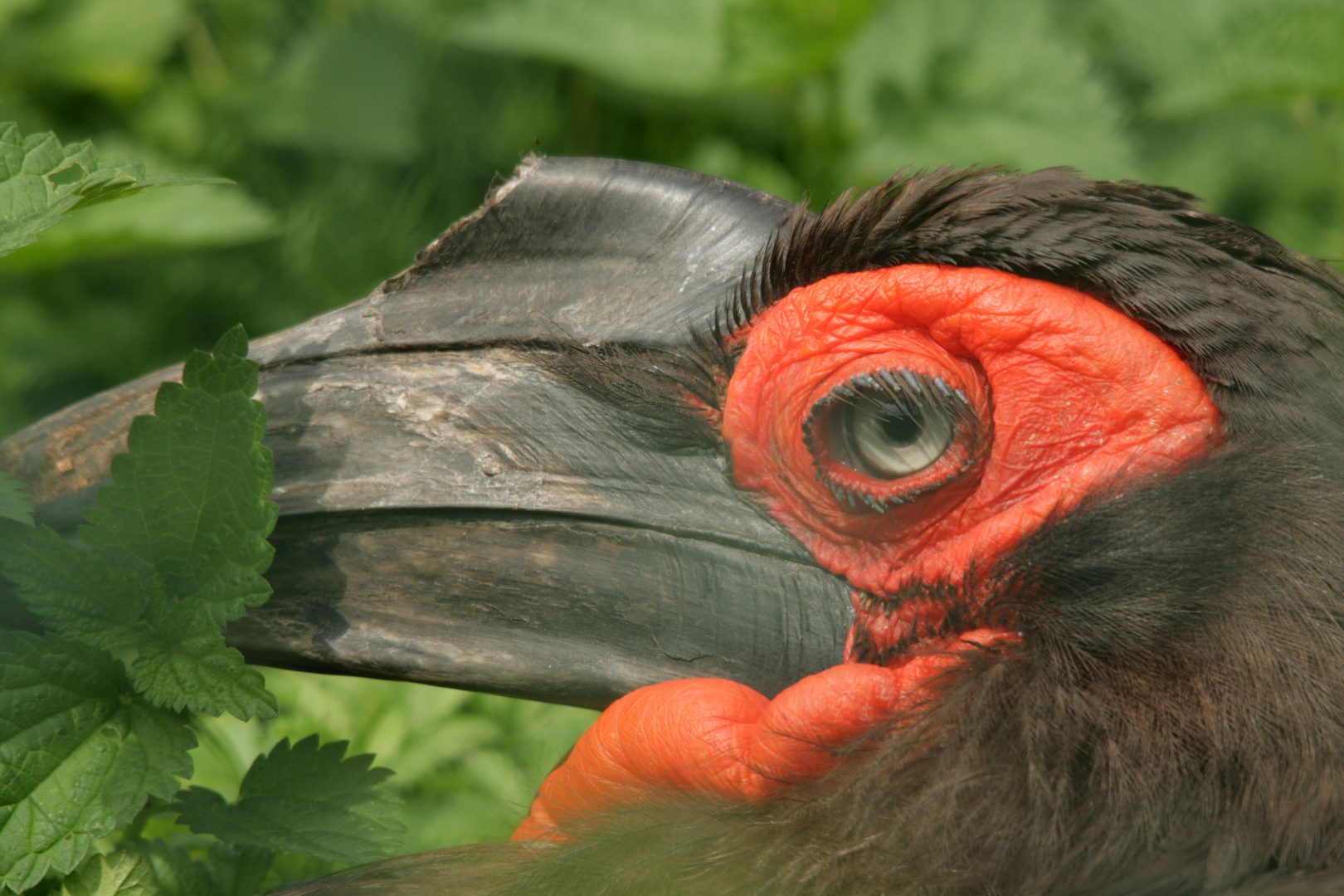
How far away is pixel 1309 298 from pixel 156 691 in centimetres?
190

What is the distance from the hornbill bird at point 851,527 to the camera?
1801 millimetres

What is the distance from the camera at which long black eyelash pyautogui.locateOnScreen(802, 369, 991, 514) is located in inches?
82.3

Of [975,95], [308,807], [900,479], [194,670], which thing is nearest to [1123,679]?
[900,479]

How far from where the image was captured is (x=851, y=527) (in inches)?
85.7

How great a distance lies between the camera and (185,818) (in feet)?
6.46

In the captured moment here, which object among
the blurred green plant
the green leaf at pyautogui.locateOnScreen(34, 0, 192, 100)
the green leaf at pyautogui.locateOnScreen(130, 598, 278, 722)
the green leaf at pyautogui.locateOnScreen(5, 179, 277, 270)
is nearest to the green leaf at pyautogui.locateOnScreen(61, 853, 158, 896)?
→ the green leaf at pyautogui.locateOnScreen(130, 598, 278, 722)

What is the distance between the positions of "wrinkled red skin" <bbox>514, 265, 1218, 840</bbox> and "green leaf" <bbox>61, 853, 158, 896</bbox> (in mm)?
594

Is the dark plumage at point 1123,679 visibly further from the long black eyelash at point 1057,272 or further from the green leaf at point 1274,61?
the green leaf at point 1274,61

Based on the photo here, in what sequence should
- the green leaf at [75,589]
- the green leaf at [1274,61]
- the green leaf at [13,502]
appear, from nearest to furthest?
the green leaf at [75,589] → the green leaf at [13,502] → the green leaf at [1274,61]

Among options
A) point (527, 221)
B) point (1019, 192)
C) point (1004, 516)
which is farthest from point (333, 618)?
point (1019, 192)

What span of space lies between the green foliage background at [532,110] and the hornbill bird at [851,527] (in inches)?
78.3

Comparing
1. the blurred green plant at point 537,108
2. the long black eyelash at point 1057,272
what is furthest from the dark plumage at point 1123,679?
Result: the blurred green plant at point 537,108

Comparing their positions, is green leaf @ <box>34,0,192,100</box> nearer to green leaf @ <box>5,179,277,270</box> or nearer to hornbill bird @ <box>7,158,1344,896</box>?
green leaf @ <box>5,179,277,270</box>

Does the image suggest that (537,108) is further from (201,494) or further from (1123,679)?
(1123,679)
